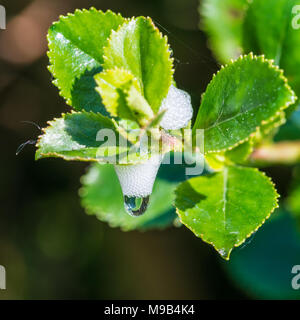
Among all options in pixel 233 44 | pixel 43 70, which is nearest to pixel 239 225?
pixel 233 44

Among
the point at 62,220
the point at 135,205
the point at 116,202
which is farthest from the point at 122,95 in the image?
the point at 62,220

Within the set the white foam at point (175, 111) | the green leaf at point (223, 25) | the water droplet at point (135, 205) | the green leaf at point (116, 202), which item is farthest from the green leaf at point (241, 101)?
the green leaf at point (223, 25)

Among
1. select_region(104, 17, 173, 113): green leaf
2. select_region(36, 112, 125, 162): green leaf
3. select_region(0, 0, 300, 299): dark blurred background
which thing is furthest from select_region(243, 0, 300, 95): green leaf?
select_region(0, 0, 300, 299): dark blurred background

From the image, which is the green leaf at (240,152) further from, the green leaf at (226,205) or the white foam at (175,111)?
the white foam at (175,111)

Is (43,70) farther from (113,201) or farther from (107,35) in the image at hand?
(107,35)

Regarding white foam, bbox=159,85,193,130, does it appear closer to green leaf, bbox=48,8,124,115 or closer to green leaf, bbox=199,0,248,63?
green leaf, bbox=48,8,124,115

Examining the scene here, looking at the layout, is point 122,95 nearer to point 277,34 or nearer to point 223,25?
point 277,34
